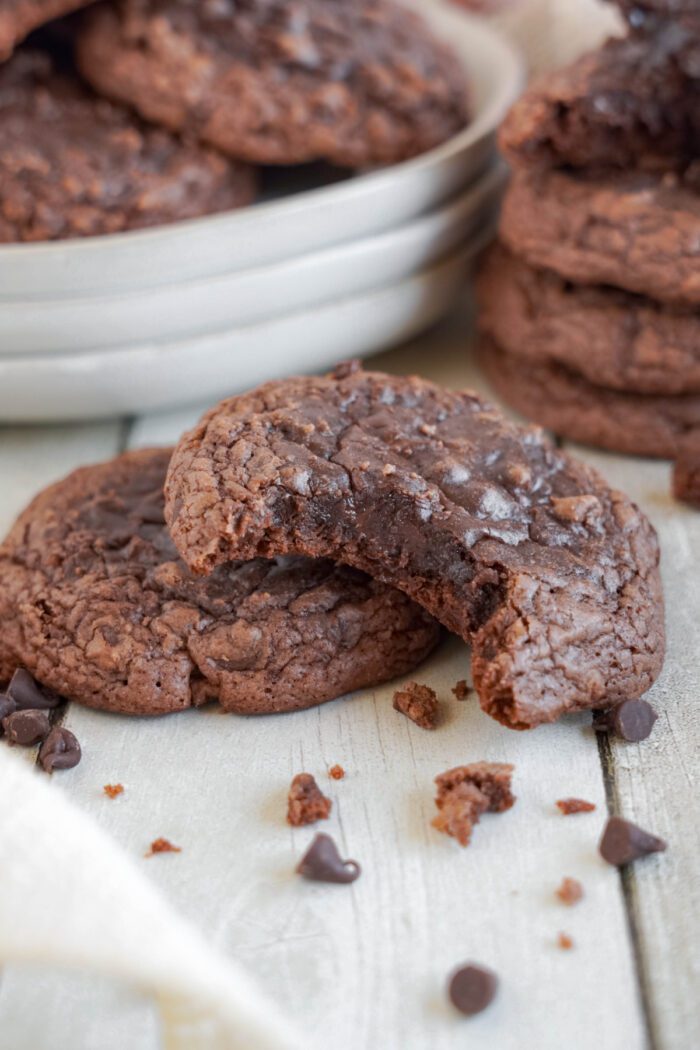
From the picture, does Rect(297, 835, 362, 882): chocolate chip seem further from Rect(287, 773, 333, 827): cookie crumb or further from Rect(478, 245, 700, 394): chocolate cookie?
Rect(478, 245, 700, 394): chocolate cookie

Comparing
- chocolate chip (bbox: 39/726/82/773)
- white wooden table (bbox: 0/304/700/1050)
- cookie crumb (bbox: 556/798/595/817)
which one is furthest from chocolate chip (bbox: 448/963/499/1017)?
chocolate chip (bbox: 39/726/82/773)

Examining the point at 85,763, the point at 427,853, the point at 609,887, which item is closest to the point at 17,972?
the point at 85,763

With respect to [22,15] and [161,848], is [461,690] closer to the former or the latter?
[161,848]

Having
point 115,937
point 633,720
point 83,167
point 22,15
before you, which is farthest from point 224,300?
point 115,937

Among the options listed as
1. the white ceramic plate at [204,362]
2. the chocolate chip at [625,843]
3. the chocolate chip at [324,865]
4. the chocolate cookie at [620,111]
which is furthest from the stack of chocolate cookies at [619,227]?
the chocolate chip at [324,865]

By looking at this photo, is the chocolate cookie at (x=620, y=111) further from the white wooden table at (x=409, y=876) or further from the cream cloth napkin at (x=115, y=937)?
the cream cloth napkin at (x=115, y=937)
